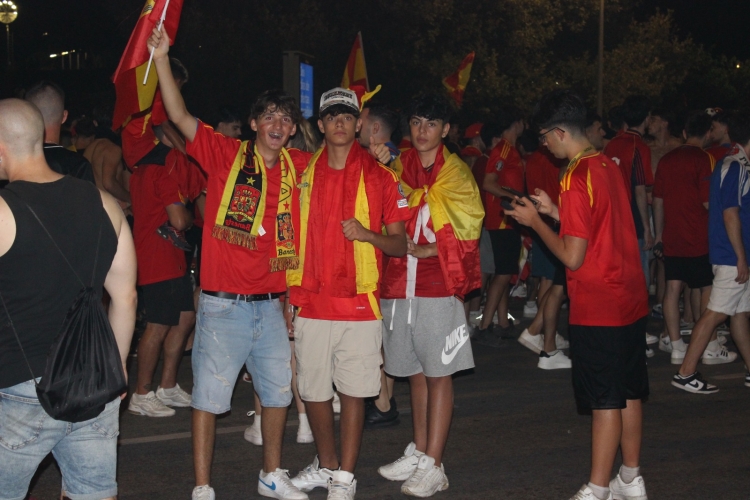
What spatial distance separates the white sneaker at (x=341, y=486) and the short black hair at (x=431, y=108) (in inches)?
85.8

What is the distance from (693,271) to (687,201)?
69cm

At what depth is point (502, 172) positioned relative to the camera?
379 inches

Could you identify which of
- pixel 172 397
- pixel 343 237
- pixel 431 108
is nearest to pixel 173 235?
pixel 172 397

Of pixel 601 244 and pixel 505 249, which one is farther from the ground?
pixel 601 244

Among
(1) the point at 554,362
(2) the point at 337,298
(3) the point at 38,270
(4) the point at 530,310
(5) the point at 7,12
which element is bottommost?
(4) the point at 530,310

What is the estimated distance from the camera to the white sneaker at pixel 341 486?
4.96 metres

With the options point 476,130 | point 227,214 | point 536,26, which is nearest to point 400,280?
point 227,214

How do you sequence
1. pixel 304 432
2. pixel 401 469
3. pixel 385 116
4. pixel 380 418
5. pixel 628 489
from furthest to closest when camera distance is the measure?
pixel 380 418 → pixel 304 432 → pixel 385 116 → pixel 401 469 → pixel 628 489

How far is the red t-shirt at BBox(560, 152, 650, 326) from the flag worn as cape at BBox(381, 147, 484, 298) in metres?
0.64

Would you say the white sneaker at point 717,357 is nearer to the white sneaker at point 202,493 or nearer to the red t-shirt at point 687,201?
the red t-shirt at point 687,201

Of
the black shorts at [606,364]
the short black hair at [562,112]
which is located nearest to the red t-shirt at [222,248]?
the short black hair at [562,112]

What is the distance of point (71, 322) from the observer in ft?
10.9

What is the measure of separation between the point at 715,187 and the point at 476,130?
5.33 meters

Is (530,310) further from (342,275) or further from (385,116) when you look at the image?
(342,275)
